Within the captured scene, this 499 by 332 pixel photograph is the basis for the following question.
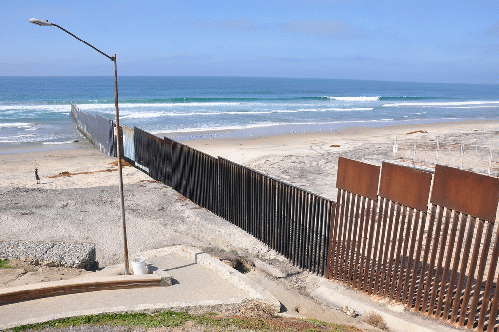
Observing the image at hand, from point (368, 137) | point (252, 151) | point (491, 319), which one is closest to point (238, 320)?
point (491, 319)

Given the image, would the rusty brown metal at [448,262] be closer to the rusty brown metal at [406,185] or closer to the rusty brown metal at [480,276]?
the rusty brown metal at [480,276]

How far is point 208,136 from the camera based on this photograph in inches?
1297

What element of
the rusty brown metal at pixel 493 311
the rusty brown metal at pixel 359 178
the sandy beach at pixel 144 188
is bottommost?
the sandy beach at pixel 144 188

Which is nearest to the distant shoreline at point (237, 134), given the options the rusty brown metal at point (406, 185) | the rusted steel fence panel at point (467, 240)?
the rusty brown metal at point (406, 185)

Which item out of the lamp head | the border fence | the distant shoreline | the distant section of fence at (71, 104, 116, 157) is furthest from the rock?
the distant shoreline

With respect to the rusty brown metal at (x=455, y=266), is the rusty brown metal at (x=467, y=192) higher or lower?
higher

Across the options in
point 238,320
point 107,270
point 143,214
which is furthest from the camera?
point 143,214

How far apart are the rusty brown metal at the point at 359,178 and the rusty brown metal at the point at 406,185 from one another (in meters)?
0.14

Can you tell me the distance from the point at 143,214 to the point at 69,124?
29544 mm

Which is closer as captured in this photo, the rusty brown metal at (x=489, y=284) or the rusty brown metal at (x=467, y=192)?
the rusty brown metal at (x=467, y=192)

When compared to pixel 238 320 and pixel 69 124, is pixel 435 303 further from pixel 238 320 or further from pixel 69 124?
pixel 69 124

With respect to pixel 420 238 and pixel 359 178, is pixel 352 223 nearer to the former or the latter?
pixel 359 178

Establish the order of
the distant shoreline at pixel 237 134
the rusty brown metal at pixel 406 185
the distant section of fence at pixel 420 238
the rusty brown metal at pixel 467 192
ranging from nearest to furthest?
the rusty brown metal at pixel 467 192 < the distant section of fence at pixel 420 238 < the rusty brown metal at pixel 406 185 < the distant shoreline at pixel 237 134

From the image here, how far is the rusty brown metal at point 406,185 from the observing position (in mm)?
6648
